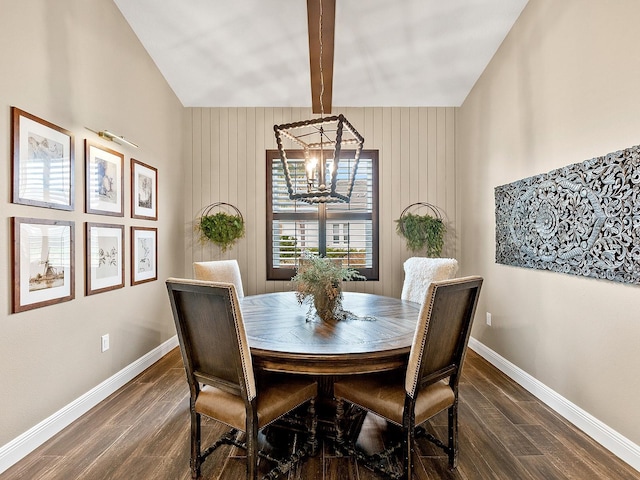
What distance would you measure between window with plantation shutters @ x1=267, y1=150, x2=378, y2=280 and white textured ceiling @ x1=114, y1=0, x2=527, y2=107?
0.77 m

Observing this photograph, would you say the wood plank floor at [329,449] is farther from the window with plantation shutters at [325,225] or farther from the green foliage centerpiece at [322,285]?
the window with plantation shutters at [325,225]

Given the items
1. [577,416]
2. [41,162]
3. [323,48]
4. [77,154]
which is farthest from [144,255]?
[577,416]

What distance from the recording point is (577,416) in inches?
88.8

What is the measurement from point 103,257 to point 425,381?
2.56 m

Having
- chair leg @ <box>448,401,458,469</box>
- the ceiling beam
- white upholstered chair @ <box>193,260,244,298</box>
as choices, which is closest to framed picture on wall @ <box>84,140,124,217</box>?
white upholstered chair @ <box>193,260,244,298</box>

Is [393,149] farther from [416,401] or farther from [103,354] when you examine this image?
[103,354]

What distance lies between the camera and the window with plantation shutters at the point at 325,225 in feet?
13.8

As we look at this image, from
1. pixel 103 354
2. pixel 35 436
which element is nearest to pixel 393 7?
pixel 103 354

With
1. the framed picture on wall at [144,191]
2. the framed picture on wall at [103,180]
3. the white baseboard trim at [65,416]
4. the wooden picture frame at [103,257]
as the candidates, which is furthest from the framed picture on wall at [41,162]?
the white baseboard trim at [65,416]

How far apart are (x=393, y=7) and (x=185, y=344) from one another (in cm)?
308

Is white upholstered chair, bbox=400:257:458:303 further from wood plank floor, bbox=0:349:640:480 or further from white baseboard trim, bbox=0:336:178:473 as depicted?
white baseboard trim, bbox=0:336:178:473

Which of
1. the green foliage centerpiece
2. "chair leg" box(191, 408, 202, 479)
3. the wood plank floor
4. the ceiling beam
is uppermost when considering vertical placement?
the ceiling beam

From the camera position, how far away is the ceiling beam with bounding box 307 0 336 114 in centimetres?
268

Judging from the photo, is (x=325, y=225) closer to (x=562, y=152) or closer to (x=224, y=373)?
(x=562, y=152)
